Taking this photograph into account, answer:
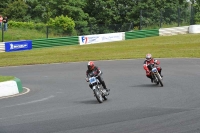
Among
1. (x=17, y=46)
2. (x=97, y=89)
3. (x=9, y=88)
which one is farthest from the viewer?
(x=17, y=46)

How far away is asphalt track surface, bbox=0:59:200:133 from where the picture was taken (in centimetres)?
1055

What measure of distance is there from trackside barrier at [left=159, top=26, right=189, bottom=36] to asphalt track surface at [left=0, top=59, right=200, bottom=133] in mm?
24312

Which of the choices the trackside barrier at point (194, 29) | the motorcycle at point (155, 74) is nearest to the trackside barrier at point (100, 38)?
the trackside barrier at point (194, 29)

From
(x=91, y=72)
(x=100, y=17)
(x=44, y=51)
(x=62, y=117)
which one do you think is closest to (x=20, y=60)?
(x=44, y=51)

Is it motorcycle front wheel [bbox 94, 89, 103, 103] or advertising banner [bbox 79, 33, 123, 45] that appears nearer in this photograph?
motorcycle front wheel [bbox 94, 89, 103, 103]

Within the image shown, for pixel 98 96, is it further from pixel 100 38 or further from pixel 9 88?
pixel 100 38

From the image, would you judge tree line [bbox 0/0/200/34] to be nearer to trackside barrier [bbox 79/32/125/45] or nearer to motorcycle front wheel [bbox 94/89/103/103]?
trackside barrier [bbox 79/32/125/45]

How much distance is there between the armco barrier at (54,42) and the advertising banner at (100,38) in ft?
2.54

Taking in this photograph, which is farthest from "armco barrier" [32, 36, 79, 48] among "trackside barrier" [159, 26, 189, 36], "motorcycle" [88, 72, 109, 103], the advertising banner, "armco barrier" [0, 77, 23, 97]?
"motorcycle" [88, 72, 109, 103]

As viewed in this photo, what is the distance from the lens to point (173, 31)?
51.3 metres

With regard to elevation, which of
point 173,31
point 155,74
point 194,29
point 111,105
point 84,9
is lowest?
point 111,105

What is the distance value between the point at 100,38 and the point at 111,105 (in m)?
35.6

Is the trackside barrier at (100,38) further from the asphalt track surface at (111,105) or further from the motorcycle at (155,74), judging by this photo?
the motorcycle at (155,74)

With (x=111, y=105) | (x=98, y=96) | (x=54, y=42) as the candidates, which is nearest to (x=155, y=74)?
(x=98, y=96)
